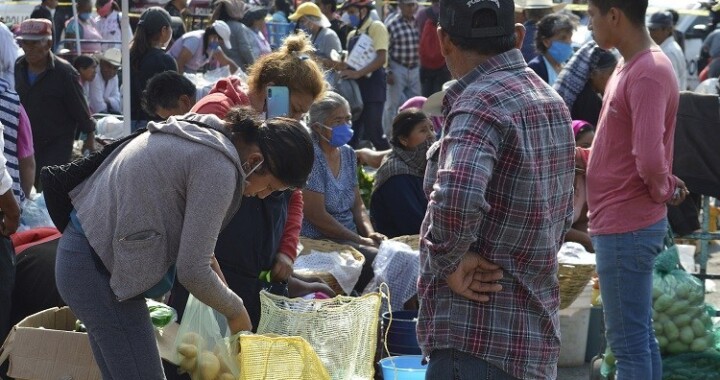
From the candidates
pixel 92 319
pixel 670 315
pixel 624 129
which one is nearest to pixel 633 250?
pixel 624 129

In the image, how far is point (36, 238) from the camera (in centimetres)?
528

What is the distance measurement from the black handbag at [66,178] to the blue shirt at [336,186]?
2875 millimetres

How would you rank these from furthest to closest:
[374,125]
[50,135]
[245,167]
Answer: [374,125]
[50,135]
[245,167]

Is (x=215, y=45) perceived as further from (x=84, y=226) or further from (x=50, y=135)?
(x=84, y=226)

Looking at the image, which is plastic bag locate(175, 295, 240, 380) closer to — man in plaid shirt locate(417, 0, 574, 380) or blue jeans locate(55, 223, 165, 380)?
blue jeans locate(55, 223, 165, 380)

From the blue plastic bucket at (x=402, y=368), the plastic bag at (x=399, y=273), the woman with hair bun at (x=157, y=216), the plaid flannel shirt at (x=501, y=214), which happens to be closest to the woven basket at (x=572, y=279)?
the plastic bag at (x=399, y=273)

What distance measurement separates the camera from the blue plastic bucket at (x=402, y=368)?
487 cm

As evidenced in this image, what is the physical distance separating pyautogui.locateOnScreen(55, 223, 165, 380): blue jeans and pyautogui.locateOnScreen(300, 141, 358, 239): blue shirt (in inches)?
114

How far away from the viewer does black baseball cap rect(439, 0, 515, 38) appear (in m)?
2.80

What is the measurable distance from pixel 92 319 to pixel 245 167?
662 millimetres

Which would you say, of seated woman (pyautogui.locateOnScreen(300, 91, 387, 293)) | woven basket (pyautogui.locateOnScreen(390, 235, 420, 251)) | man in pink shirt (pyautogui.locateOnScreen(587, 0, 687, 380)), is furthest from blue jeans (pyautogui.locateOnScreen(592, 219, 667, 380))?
seated woman (pyautogui.locateOnScreen(300, 91, 387, 293))

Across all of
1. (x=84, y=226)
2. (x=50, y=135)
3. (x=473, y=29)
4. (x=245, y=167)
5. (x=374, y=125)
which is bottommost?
(x=374, y=125)

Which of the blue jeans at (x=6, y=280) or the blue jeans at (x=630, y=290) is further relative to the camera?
the blue jeans at (x=6, y=280)

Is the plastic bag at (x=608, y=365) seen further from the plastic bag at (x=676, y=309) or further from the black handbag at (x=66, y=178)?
the black handbag at (x=66, y=178)
